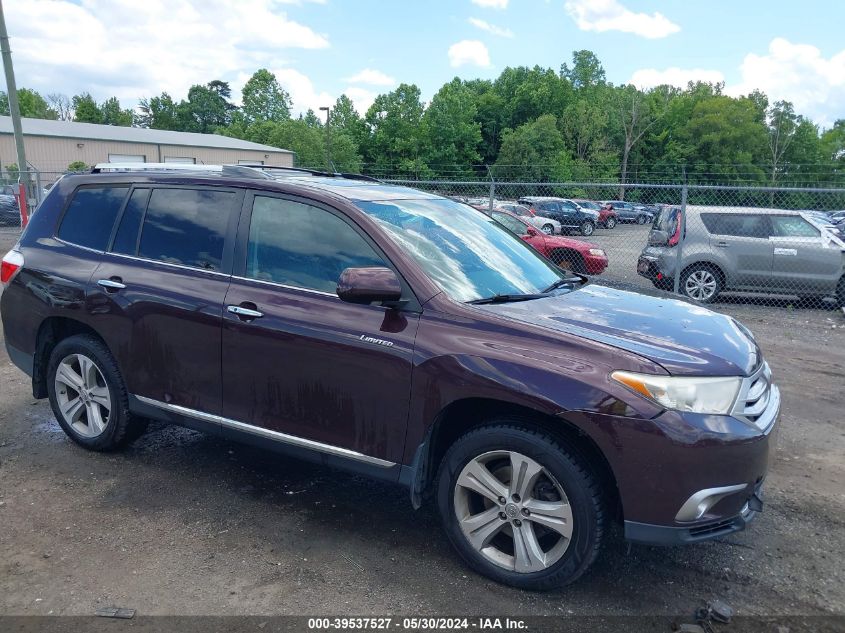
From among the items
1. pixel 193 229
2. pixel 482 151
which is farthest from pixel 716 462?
pixel 482 151

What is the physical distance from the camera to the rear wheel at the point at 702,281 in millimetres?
11453

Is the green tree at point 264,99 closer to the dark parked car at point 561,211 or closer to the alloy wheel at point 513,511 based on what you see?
the dark parked car at point 561,211

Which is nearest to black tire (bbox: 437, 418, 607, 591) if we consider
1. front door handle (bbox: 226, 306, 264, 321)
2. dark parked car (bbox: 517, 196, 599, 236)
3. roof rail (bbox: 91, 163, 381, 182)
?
front door handle (bbox: 226, 306, 264, 321)

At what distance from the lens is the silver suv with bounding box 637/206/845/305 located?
36.3 ft

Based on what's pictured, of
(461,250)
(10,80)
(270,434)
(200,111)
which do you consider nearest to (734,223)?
(461,250)

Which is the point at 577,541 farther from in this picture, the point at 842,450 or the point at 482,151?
the point at 482,151

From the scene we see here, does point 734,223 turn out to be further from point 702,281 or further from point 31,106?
point 31,106

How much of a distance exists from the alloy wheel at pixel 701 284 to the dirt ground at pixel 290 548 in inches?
271

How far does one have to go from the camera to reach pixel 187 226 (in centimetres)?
408

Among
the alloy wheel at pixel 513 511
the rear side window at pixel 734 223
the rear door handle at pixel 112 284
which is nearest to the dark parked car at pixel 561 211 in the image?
the rear side window at pixel 734 223

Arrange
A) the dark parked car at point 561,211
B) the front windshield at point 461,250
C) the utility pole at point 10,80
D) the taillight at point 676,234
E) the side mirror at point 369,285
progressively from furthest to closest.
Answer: the dark parked car at point 561,211, the utility pole at point 10,80, the taillight at point 676,234, the front windshield at point 461,250, the side mirror at point 369,285

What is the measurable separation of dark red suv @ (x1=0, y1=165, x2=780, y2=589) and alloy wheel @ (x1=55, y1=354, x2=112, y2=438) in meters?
0.02

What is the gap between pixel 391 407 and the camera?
3.29 meters

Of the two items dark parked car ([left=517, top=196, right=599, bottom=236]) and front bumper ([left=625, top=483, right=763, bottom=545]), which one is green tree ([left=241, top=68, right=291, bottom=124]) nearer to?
dark parked car ([left=517, top=196, right=599, bottom=236])
